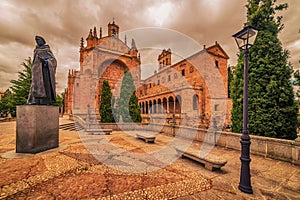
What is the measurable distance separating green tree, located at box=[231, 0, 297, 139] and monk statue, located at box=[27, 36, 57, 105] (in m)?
9.06

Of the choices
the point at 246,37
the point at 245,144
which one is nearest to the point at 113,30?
the point at 246,37

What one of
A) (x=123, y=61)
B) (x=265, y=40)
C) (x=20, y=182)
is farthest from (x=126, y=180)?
(x=123, y=61)

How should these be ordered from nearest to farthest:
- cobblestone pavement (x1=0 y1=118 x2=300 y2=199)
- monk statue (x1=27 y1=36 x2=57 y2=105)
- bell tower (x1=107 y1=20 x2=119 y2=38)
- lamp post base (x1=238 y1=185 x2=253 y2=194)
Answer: cobblestone pavement (x1=0 y1=118 x2=300 y2=199) < lamp post base (x1=238 y1=185 x2=253 y2=194) < monk statue (x1=27 y1=36 x2=57 y2=105) < bell tower (x1=107 y1=20 x2=119 y2=38)

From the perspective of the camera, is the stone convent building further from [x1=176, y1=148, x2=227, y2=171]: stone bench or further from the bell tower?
[x1=176, y1=148, x2=227, y2=171]: stone bench

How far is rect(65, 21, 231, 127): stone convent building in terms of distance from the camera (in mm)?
22516

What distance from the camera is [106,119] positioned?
47.0ft

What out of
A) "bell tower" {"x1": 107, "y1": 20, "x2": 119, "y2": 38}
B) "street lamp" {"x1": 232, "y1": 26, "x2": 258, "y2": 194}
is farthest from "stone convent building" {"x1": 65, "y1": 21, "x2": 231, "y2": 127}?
"street lamp" {"x1": 232, "y1": 26, "x2": 258, "y2": 194}

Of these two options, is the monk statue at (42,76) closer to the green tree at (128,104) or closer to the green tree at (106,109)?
the green tree at (106,109)

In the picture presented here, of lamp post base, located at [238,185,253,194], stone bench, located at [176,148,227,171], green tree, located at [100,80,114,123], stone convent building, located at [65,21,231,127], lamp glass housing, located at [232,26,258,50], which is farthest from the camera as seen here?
stone convent building, located at [65,21,231,127]

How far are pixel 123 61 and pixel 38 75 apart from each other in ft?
91.4

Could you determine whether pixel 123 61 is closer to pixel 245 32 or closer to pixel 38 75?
pixel 38 75

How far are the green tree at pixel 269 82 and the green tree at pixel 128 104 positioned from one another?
968 cm

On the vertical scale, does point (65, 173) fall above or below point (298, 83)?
below

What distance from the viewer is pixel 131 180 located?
3.42 m
